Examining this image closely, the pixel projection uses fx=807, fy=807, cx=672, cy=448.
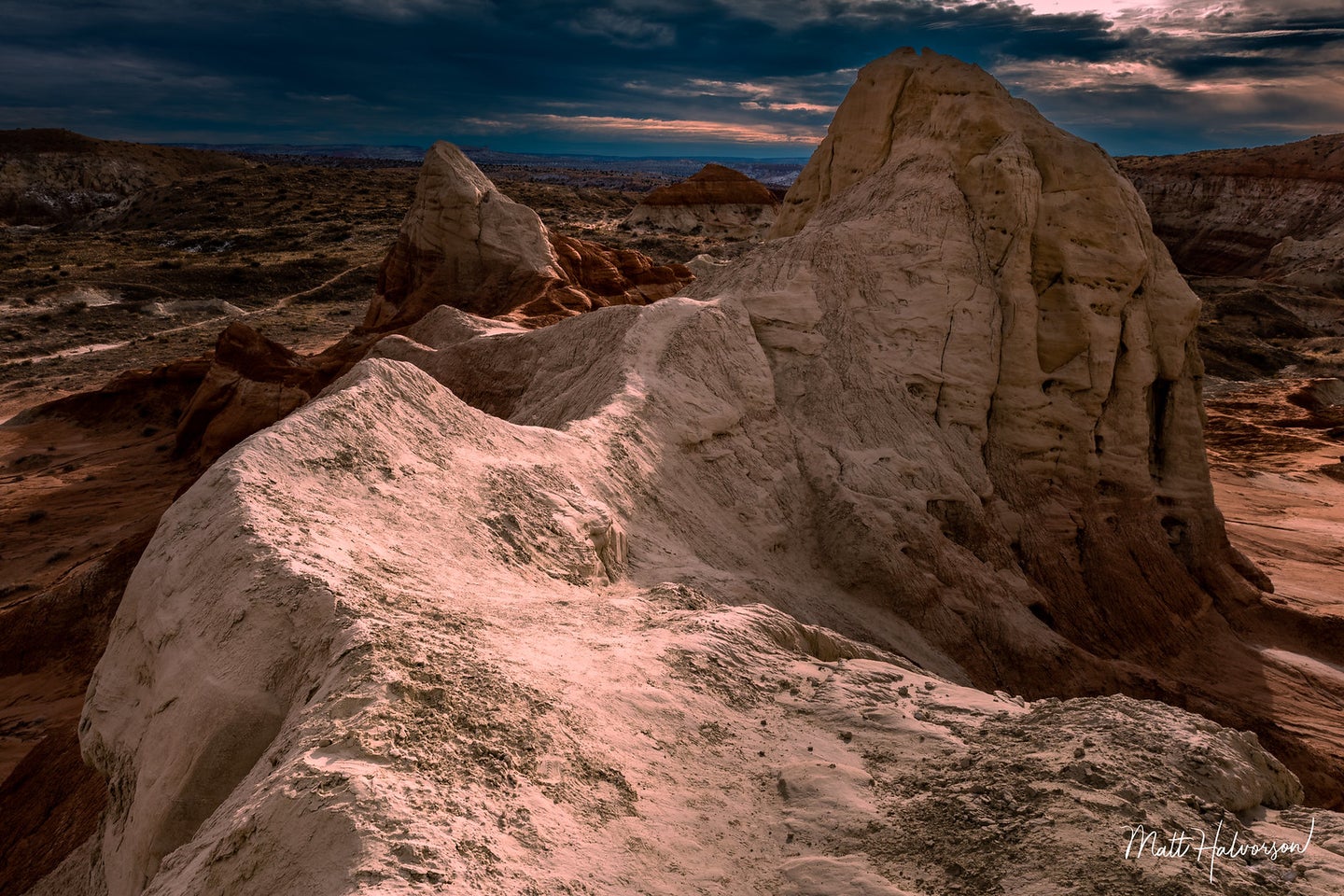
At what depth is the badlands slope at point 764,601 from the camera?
375cm

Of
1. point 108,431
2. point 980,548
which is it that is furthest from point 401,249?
point 980,548

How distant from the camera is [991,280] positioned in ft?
40.7

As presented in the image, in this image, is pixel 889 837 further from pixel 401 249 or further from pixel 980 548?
pixel 401 249

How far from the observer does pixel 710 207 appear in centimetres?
5819

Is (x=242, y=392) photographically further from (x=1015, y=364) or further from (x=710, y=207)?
(x=710, y=207)

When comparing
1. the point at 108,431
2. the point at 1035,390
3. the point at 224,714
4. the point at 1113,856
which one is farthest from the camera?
the point at 108,431

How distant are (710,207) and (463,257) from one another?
129 feet

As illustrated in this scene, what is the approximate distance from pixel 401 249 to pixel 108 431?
28.5 feet

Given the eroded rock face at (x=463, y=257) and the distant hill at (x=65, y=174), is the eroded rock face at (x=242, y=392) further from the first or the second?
the distant hill at (x=65, y=174)

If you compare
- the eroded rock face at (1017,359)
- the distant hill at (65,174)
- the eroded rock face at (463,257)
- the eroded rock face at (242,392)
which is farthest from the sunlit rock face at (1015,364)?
the distant hill at (65,174)

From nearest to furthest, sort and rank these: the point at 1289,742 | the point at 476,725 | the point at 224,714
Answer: the point at 476,725 < the point at 224,714 < the point at 1289,742

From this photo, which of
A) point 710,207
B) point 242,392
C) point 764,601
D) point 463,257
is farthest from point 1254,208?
point 242,392

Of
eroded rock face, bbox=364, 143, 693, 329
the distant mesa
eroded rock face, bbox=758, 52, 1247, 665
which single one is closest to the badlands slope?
eroded rock face, bbox=758, 52, 1247, 665

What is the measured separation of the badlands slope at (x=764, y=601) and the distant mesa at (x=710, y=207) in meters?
43.0
